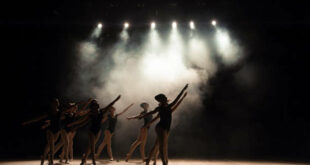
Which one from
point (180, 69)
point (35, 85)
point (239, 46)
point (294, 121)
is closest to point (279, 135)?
point (294, 121)

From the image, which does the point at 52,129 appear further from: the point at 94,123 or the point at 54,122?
the point at 94,123

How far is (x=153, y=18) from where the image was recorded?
37.6ft

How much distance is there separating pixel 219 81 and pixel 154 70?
2.77m

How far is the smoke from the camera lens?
1221 centimetres

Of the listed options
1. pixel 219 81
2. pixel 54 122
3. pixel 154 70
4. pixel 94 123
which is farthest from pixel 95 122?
pixel 219 81

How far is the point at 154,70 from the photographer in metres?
12.3

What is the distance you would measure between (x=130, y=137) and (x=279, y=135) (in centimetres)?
609

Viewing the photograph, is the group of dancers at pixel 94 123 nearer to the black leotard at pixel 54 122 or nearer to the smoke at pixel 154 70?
the black leotard at pixel 54 122

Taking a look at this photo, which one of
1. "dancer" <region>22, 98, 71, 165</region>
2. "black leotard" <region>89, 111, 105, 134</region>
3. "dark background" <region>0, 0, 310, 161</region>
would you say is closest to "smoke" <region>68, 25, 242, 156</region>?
"dark background" <region>0, 0, 310, 161</region>

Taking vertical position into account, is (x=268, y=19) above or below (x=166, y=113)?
above

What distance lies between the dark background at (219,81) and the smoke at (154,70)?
52 cm

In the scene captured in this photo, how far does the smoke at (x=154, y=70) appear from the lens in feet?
40.1

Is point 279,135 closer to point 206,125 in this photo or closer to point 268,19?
point 206,125

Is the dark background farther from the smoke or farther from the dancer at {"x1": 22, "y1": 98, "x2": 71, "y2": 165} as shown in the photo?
the dancer at {"x1": 22, "y1": 98, "x2": 71, "y2": 165}
